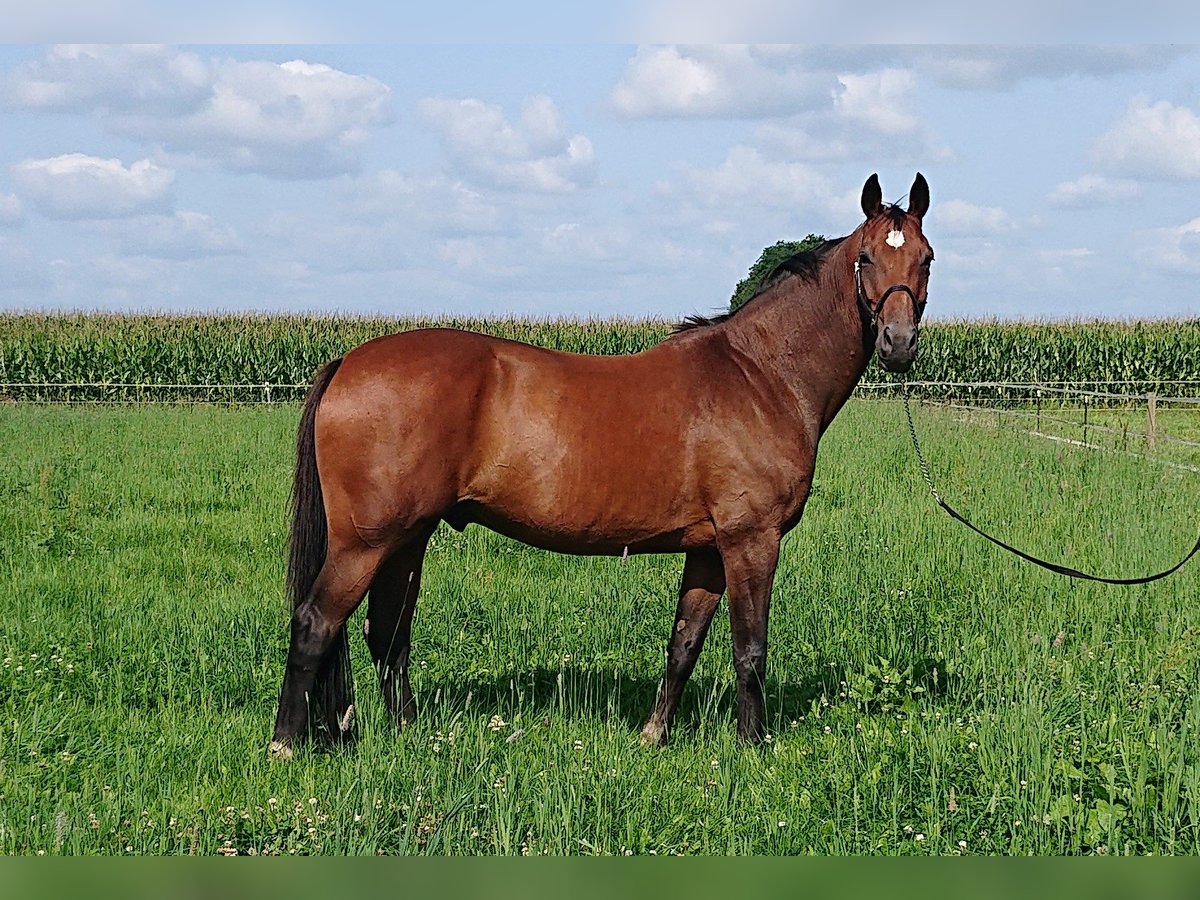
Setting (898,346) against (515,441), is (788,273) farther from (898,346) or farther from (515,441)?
(515,441)

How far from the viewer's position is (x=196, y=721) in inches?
211

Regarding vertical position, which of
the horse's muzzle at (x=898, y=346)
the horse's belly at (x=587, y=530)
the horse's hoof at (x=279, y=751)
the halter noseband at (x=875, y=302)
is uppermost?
the halter noseband at (x=875, y=302)

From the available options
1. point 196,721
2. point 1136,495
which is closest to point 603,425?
point 196,721

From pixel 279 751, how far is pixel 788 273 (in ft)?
11.3

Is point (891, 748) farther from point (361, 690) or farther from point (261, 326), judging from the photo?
point (261, 326)

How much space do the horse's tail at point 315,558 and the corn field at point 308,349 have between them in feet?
79.1

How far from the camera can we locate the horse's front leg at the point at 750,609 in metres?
5.29

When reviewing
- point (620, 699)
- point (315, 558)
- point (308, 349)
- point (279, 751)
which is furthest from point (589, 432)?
point (308, 349)

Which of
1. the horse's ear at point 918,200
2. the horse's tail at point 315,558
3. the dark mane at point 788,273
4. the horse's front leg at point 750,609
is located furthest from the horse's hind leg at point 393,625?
the horse's ear at point 918,200

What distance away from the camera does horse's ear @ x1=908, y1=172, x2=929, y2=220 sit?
5207mm

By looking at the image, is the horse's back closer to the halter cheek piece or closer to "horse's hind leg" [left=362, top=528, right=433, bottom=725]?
"horse's hind leg" [left=362, top=528, right=433, bottom=725]

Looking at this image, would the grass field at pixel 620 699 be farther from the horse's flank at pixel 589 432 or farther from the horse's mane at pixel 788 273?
the horse's mane at pixel 788 273

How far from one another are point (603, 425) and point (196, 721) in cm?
253

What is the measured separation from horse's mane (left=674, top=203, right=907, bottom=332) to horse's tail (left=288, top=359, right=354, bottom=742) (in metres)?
1.89
